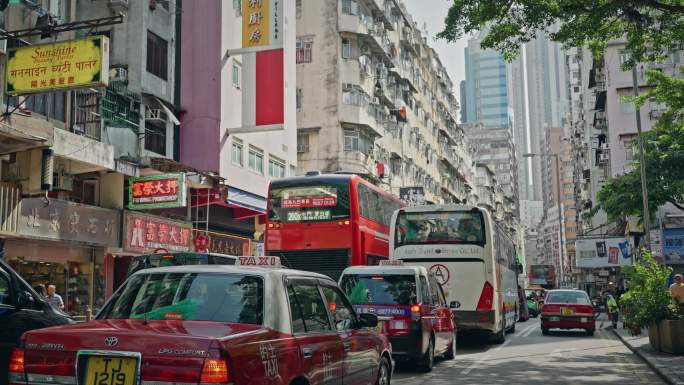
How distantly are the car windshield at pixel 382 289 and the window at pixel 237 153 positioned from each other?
53.0 feet

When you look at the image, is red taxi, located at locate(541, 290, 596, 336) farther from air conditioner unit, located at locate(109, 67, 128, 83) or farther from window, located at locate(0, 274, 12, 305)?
window, located at locate(0, 274, 12, 305)

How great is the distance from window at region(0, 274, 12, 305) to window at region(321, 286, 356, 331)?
3296 mm

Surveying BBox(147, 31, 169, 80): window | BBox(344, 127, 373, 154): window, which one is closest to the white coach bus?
BBox(147, 31, 169, 80): window

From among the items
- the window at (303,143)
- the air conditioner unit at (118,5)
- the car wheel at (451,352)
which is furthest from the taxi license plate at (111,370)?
the window at (303,143)

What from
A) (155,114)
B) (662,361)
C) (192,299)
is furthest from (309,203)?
(192,299)

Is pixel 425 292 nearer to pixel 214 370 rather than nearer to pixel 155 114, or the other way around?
pixel 214 370

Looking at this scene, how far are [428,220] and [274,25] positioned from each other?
1202cm

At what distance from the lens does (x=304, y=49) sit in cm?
4266

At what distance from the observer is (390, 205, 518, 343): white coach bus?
53.7 feet

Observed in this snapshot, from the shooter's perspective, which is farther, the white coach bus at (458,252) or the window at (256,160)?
the window at (256,160)

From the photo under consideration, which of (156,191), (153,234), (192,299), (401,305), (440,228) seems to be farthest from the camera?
(153,234)

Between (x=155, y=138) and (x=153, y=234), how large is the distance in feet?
11.2

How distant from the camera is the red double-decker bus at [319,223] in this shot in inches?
707

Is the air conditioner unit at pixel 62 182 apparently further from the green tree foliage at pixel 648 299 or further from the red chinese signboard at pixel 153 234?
the green tree foliage at pixel 648 299
